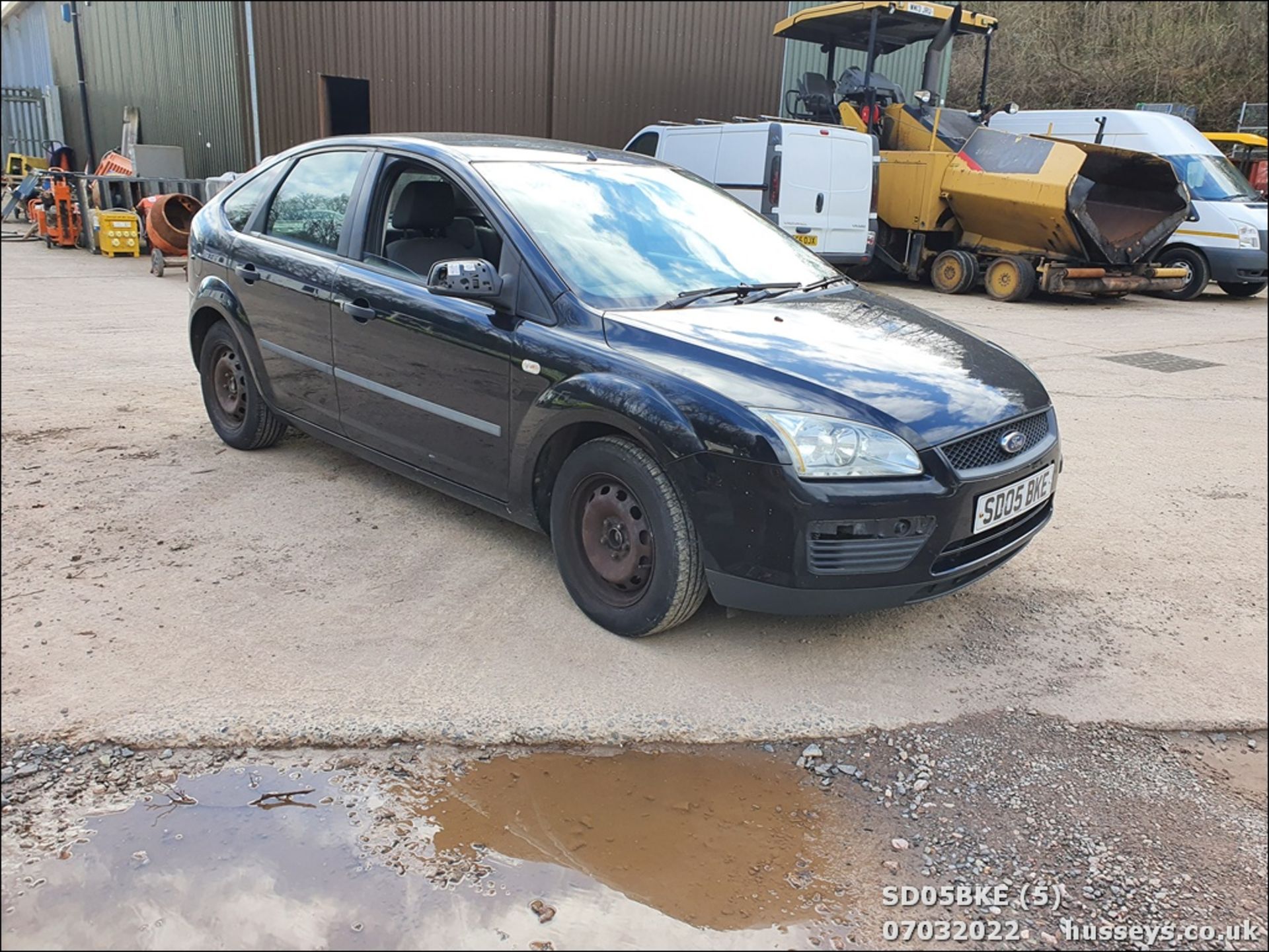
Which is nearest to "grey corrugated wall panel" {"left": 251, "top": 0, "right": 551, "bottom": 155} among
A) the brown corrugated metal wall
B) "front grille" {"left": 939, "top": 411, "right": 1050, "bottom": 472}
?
the brown corrugated metal wall

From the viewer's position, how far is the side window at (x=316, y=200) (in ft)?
14.2

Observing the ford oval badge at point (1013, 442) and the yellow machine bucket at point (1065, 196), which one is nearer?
the ford oval badge at point (1013, 442)

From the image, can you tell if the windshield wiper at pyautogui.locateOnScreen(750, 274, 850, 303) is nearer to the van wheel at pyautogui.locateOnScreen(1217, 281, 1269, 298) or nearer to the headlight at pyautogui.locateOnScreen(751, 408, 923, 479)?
the headlight at pyautogui.locateOnScreen(751, 408, 923, 479)

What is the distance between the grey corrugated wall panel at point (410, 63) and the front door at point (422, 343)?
38.6ft

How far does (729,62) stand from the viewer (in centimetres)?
1905

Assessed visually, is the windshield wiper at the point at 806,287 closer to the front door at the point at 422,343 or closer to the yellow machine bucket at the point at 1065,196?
the front door at the point at 422,343

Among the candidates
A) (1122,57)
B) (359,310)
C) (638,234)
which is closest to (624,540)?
(638,234)

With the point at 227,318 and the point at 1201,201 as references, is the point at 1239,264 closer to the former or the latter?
the point at 1201,201

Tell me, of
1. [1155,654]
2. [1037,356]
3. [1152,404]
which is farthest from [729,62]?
[1155,654]

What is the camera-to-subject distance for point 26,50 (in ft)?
92.8

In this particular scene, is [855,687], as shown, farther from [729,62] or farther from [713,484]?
[729,62]

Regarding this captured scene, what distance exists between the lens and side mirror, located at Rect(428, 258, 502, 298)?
3.42 m

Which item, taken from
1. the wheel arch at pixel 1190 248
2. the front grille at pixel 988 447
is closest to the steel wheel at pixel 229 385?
the front grille at pixel 988 447

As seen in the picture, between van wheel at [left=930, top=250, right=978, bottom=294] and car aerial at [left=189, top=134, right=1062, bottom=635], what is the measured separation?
938cm
